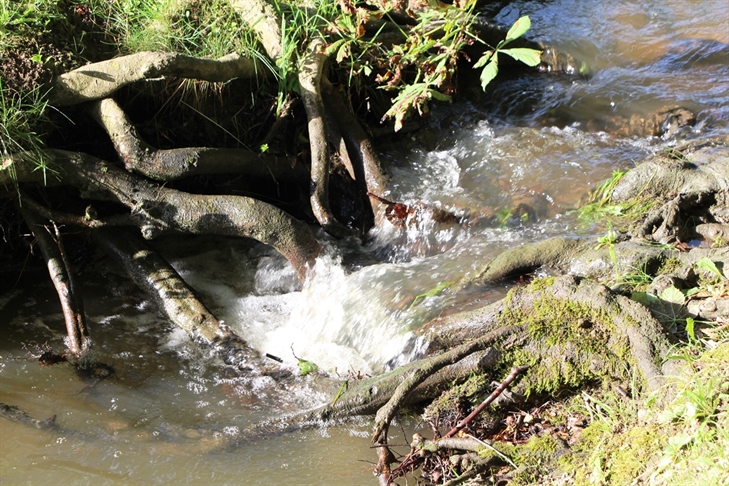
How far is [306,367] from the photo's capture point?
156 inches

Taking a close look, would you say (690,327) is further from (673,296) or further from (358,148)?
(358,148)

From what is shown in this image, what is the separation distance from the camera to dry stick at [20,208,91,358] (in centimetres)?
407

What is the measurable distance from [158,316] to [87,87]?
5.56 ft

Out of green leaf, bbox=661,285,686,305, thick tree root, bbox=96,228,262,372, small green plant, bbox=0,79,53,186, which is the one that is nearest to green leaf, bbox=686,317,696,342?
green leaf, bbox=661,285,686,305

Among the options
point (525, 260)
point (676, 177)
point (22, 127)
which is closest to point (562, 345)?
point (525, 260)

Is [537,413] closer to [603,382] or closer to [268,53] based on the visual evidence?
[603,382]

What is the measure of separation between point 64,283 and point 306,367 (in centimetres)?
173

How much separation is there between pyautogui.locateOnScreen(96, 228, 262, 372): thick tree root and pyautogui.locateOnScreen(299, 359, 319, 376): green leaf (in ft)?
0.97

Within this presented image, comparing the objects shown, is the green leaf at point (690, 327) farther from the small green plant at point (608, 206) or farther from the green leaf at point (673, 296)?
the small green plant at point (608, 206)

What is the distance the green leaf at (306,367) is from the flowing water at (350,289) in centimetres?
7

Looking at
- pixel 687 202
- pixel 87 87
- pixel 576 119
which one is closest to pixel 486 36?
pixel 576 119

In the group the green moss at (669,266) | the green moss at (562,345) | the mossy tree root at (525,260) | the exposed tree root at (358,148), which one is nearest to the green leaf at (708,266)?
the green moss at (669,266)

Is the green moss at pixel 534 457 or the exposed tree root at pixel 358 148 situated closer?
the green moss at pixel 534 457

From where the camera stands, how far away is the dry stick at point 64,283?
160 inches
